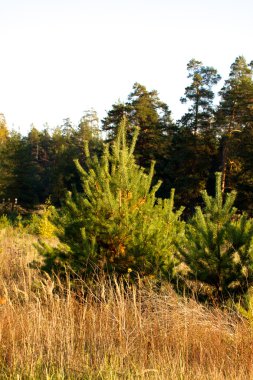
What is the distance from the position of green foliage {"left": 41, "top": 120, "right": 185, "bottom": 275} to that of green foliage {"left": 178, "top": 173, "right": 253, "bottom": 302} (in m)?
0.70

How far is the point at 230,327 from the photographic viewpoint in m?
4.66

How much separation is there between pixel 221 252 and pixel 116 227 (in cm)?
160

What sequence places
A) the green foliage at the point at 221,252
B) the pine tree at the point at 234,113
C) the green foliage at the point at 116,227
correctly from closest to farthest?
the green foliage at the point at 221,252 < the green foliage at the point at 116,227 < the pine tree at the point at 234,113

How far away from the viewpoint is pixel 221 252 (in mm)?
5512

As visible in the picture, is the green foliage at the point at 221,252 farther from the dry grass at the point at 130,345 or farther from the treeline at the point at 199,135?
the treeline at the point at 199,135

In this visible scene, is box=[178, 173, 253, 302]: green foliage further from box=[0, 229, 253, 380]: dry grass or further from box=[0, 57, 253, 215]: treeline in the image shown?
box=[0, 57, 253, 215]: treeline

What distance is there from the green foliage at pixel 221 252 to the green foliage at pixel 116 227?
2.30 ft

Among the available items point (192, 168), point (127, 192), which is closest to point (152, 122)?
point (192, 168)

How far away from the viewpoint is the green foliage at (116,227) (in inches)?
250

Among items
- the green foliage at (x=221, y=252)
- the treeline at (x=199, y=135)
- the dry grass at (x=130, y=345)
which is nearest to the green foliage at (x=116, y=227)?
the green foliage at (x=221, y=252)

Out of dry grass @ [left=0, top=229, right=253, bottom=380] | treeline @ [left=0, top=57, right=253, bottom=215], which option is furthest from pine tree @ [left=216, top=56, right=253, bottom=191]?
dry grass @ [left=0, top=229, right=253, bottom=380]

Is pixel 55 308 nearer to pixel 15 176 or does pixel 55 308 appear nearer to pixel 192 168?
pixel 192 168

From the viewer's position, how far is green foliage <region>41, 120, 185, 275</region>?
6352 millimetres

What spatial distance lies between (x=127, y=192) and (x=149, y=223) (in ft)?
1.93
